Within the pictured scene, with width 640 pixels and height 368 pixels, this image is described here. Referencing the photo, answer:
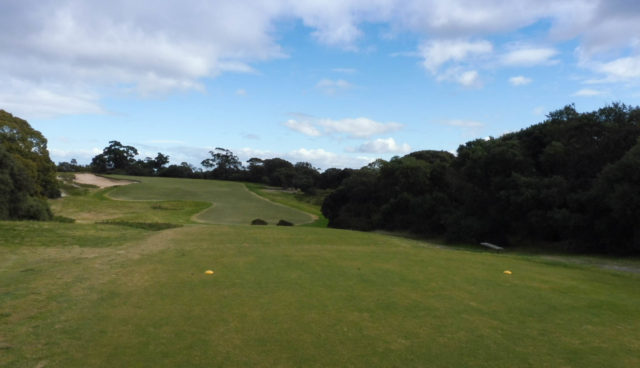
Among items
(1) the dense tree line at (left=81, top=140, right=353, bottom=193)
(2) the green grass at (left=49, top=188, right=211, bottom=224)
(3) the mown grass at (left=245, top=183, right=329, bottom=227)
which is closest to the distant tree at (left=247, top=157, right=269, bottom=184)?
(1) the dense tree line at (left=81, top=140, right=353, bottom=193)

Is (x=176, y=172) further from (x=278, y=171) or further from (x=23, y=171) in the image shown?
(x=23, y=171)

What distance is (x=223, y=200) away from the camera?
62250 millimetres

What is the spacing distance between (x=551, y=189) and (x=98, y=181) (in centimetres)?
6814

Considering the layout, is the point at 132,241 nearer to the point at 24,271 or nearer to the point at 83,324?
the point at 24,271

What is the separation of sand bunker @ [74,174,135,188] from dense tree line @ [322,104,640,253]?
52.1m

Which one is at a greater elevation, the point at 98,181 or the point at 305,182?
the point at 305,182

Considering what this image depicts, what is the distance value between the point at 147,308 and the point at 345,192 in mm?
40546

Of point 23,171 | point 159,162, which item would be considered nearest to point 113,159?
point 159,162

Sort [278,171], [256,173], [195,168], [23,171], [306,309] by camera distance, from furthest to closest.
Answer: [195,168]
[256,173]
[278,171]
[23,171]
[306,309]

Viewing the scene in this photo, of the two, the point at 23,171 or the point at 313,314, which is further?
the point at 23,171

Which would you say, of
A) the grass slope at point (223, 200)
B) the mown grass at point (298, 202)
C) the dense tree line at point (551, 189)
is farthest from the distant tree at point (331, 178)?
the dense tree line at point (551, 189)

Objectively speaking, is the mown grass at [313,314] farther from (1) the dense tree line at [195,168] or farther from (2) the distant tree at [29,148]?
(1) the dense tree line at [195,168]

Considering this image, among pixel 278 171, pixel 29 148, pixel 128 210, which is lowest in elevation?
pixel 128 210

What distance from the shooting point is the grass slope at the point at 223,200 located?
159 ft
